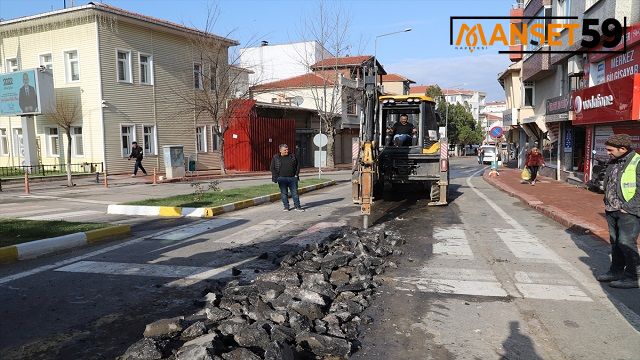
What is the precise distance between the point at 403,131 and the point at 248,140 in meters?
18.0

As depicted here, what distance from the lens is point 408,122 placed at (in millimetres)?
14023

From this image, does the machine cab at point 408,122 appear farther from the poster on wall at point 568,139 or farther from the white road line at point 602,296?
the poster on wall at point 568,139

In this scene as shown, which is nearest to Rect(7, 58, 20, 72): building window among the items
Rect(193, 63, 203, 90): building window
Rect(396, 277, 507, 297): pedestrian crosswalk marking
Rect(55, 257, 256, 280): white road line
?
Rect(193, 63, 203, 90): building window

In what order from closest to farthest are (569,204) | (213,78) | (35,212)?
(35,212) < (569,204) < (213,78)

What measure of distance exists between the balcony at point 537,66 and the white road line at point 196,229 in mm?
17038

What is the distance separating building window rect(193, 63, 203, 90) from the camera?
30438mm

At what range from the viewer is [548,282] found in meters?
5.99

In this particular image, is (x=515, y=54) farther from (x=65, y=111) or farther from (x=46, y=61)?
(x=46, y=61)

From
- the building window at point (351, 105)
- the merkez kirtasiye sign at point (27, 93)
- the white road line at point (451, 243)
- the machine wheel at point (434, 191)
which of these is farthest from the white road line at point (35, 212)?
the building window at point (351, 105)

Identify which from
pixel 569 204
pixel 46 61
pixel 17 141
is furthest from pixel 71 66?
pixel 569 204

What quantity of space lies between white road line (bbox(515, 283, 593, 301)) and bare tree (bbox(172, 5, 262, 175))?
74.5ft

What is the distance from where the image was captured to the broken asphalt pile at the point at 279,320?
3682mm

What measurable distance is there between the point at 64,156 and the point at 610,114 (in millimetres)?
25639

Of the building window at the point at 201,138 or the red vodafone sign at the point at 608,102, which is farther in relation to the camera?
the building window at the point at 201,138
